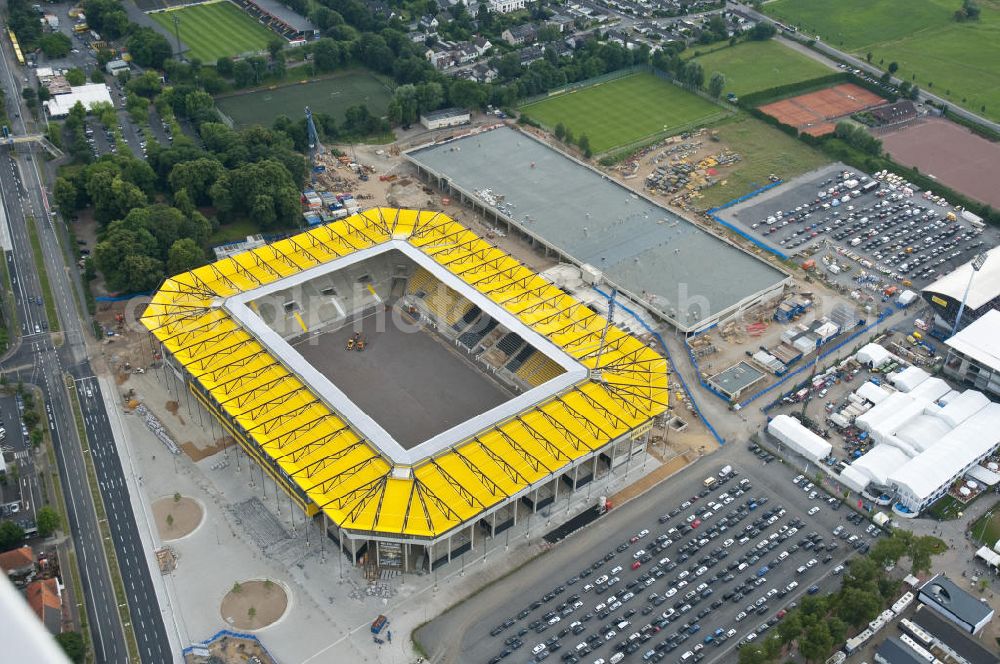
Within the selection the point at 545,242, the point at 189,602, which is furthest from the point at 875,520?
the point at 189,602

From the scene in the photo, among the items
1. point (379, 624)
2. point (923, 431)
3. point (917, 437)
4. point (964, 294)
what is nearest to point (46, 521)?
point (379, 624)

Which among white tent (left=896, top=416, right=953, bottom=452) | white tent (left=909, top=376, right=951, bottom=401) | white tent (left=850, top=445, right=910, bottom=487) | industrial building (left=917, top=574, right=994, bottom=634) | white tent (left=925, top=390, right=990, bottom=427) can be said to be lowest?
industrial building (left=917, top=574, right=994, bottom=634)

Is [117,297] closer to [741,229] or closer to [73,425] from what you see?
[73,425]

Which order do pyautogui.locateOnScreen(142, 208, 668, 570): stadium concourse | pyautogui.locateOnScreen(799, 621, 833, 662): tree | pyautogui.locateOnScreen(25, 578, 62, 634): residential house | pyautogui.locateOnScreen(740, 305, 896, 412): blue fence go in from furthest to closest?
1. pyautogui.locateOnScreen(740, 305, 896, 412): blue fence
2. pyautogui.locateOnScreen(142, 208, 668, 570): stadium concourse
3. pyautogui.locateOnScreen(25, 578, 62, 634): residential house
4. pyautogui.locateOnScreen(799, 621, 833, 662): tree

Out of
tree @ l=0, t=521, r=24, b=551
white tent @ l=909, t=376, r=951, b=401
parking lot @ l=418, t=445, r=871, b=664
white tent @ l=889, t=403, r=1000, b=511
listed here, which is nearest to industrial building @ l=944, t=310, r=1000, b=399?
white tent @ l=909, t=376, r=951, b=401

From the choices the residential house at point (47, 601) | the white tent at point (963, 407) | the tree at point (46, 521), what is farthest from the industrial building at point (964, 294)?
the residential house at point (47, 601)

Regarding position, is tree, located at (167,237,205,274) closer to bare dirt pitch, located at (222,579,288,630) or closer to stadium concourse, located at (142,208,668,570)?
stadium concourse, located at (142,208,668,570)

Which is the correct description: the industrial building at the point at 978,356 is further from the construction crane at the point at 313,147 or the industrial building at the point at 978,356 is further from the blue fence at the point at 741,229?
the construction crane at the point at 313,147

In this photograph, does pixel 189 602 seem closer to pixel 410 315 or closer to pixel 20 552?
pixel 20 552
